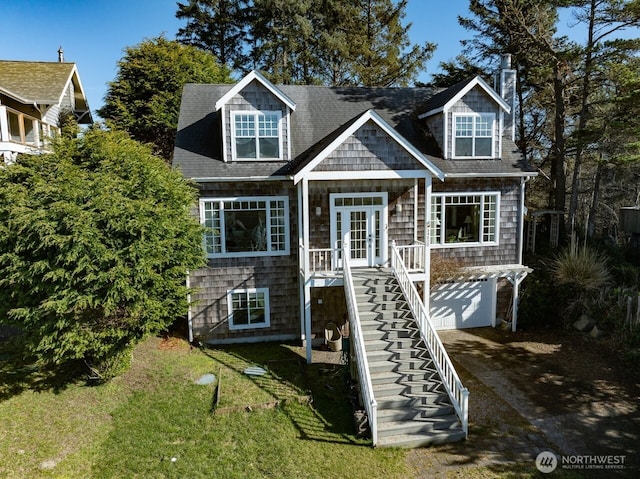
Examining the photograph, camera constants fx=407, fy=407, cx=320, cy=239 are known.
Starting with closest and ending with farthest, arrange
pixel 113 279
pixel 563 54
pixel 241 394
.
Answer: pixel 113 279 → pixel 241 394 → pixel 563 54

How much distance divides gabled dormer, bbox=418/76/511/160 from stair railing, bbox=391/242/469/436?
4.76 meters

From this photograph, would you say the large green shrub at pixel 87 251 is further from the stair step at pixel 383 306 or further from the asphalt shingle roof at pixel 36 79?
the asphalt shingle roof at pixel 36 79

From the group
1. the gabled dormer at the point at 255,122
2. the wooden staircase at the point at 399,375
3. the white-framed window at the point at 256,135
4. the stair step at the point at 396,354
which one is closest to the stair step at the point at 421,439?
the wooden staircase at the point at 399,375

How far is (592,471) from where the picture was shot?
738cm

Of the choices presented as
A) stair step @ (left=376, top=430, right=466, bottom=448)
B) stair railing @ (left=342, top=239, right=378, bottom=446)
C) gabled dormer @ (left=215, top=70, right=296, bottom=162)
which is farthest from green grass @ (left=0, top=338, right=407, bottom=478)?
gabled dormer @ (left=215, top=70, right=296, bottom=162)

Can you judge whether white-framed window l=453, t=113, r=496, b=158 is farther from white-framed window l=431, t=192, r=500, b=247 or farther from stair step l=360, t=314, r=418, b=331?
stair step l=360, t=314, r=418, b=331

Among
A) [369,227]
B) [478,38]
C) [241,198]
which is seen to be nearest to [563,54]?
[478,38]

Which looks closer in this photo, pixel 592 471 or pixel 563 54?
pixel 592 471

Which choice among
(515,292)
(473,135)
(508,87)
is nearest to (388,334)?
(515,292)

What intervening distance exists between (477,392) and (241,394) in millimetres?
5828

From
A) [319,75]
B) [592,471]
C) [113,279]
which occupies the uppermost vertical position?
[319,75]

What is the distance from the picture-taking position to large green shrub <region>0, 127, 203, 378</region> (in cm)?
855

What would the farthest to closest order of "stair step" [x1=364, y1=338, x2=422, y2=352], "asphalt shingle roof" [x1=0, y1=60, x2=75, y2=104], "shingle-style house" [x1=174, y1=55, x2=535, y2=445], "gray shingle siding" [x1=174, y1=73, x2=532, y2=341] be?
"asphalt shingle roof" [x1=0, y1=60, x2=75, y2=104]
"gray shingle siding" [x1=174, y1=73, x2=532, y2=341]
"shingle-style house" [x1=174, y1=55, x2=535, y2=445]
"stair step" [x1=364, y1=338, x2=422, y2=352]

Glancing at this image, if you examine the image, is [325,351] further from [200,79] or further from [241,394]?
[200,79]
